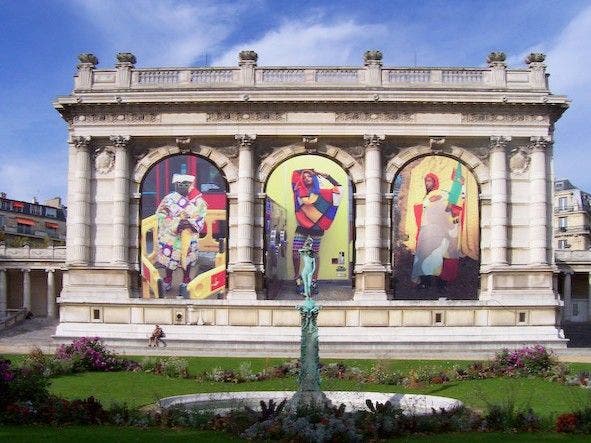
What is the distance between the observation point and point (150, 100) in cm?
5084

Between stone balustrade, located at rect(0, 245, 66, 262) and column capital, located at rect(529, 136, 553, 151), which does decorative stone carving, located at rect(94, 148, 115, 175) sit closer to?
stone balustrade, located at rect(0, 245, 66, 262)

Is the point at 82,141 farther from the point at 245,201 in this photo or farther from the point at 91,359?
the point at 91,359

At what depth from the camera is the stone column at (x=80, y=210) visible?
50.6 meters

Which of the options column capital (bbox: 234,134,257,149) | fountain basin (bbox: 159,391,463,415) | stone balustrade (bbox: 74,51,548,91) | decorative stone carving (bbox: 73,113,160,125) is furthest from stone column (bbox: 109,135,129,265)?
fountain basin (bbox: 159,391,463,415)

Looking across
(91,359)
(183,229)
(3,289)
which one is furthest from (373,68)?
(3,289)

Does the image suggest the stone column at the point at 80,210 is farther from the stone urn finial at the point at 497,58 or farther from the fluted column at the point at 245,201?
the stone urn finial at the point at 497,58

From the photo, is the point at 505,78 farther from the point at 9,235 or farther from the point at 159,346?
the point at 9,235

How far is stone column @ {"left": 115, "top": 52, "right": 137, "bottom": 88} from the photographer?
51.8 m

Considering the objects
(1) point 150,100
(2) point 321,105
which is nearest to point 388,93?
(2) point 321,105

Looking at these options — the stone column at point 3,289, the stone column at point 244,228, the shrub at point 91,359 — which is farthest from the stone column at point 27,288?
the shrub at point 91,359

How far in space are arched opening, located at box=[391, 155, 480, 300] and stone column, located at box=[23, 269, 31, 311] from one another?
34289 millimetres

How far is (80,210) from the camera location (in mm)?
50875

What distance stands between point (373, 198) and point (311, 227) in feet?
12.4

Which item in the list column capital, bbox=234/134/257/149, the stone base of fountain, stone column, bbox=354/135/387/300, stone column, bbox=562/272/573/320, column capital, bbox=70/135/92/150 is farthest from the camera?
stone column, bbox=562/272/573/320
